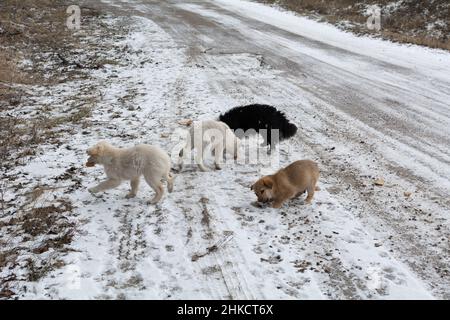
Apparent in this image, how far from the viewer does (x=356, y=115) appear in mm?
9031

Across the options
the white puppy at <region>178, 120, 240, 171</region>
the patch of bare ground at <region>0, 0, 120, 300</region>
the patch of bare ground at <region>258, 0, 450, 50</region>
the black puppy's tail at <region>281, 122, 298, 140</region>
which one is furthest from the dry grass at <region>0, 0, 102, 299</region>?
the patch of bare ground at <region>258, 0, 450, 50</region>

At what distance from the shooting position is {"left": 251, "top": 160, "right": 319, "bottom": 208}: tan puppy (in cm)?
553

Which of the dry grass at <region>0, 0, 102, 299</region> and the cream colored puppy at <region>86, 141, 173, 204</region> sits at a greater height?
the cream colored puppy at <region>86, 141, 173, 204</region>

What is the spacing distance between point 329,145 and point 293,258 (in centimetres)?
334

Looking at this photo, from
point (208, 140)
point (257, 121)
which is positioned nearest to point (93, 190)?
point (208, 140)

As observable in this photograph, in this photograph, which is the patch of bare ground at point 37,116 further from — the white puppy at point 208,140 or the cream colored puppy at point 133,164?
the white puppy at point 208,140

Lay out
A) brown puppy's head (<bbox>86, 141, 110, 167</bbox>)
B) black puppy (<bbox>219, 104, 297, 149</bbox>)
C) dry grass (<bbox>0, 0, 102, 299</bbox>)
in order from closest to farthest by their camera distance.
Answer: dry grass (<bbox>0, 0, 102, 299</bbox>)
brown puppy's head (<bbox>86, 141, 110, 167</bbox>)
black puppy (<bbox>219, 104, 297, 149</bbox>)

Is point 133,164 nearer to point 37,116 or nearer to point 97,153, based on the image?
point 97,153

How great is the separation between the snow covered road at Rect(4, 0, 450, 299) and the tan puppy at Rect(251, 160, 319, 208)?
193 millimetres

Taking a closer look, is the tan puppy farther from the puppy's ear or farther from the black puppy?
the black puppy

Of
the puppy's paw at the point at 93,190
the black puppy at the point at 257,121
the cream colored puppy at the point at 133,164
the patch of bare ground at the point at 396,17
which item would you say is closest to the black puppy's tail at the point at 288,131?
the black puppy at the point at 257,121

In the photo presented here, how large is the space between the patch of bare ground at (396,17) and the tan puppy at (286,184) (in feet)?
38.4

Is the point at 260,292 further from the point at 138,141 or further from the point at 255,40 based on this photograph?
the point at 255,40
